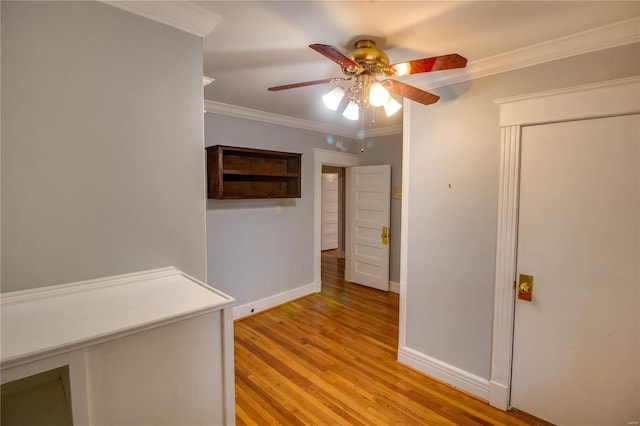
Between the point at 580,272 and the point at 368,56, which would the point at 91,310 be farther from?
the point at 580,272

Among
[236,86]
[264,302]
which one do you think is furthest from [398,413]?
[236,86]

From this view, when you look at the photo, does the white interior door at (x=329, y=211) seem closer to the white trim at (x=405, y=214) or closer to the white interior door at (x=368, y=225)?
the white interior door at (x=368, y=225)

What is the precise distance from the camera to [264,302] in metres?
3.93

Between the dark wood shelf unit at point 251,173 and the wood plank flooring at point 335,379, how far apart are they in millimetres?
1488

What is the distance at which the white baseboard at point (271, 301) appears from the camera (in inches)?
146

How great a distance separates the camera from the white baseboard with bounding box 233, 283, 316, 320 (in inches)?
146

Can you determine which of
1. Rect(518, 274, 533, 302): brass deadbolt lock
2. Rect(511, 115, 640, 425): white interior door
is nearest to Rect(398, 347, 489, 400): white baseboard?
Rect(511, 115, 640, 425): white interior door

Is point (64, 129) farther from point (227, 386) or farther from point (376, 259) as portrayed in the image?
point (376, 259)

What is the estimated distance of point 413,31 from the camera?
1.77 metres

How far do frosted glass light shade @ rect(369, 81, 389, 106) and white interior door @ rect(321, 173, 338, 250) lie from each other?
6111mm

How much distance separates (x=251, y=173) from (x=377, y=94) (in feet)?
6.64

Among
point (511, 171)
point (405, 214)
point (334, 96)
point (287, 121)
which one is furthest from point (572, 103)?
point (287, 121)

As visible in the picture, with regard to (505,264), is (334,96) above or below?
above

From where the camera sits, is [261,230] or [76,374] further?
[261,230]
